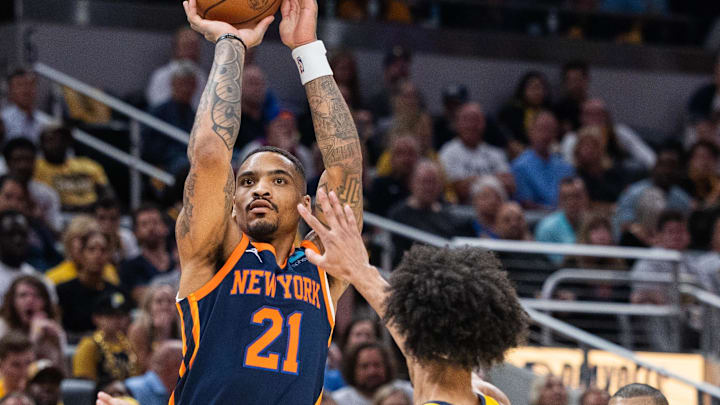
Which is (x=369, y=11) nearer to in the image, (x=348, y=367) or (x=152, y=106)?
(x=152, y=106)

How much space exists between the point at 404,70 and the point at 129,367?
5.26 meters

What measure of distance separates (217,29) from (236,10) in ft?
0.48

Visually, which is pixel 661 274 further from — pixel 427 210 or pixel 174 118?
pixel 174 118

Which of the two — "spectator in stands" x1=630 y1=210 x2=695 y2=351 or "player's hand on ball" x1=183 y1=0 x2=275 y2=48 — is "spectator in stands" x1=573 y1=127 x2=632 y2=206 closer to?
"spectator in stands" x1=630 y1=210 x2=695 y2=351

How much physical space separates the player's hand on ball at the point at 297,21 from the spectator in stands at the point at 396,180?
5323 mm

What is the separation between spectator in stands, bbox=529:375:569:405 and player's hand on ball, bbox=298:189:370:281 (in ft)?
11.5

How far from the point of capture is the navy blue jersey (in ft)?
13.6

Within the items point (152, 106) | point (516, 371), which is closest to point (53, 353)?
point (516, 371)

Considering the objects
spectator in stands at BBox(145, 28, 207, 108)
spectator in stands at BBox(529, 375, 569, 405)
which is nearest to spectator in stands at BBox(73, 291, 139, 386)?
spectator in stands at BBox(529, 375, 569, 405)

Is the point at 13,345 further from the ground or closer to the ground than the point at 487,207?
closer to the ground

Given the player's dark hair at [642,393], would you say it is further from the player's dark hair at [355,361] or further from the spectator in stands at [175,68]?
the spectator in stands at [175,68]

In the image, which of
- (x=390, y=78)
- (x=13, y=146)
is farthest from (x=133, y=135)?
(x=390, y=78)

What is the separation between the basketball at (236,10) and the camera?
4.62 meters

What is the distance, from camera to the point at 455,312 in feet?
12.6
